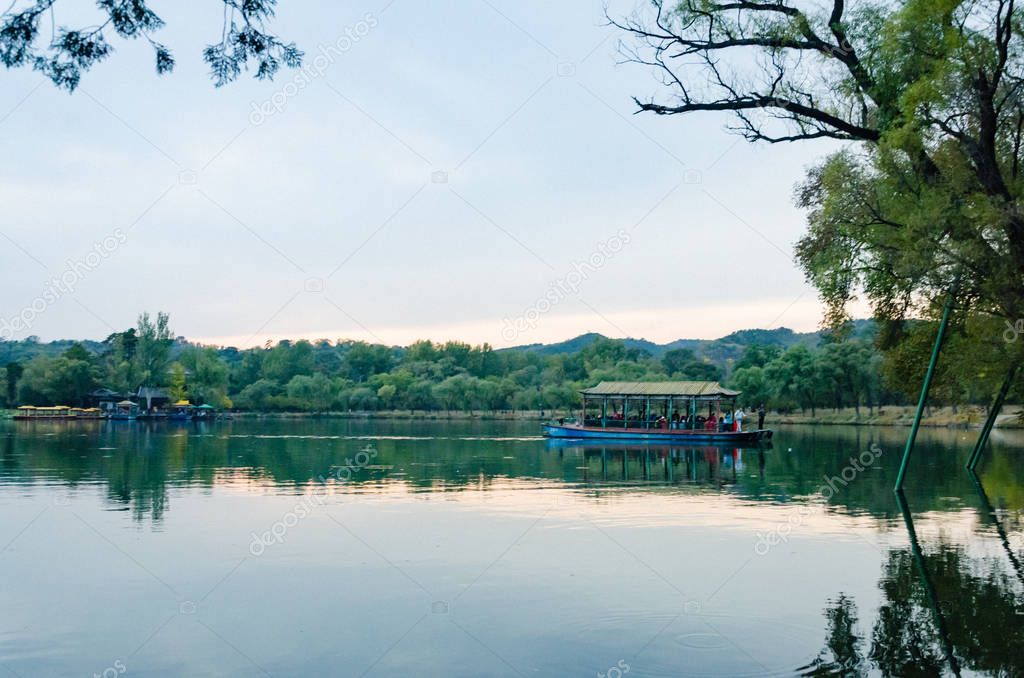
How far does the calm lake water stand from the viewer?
9188 millimetres

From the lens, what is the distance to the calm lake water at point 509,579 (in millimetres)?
9188

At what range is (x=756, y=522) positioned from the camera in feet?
59.7

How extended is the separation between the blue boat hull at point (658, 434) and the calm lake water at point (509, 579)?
2528 cm

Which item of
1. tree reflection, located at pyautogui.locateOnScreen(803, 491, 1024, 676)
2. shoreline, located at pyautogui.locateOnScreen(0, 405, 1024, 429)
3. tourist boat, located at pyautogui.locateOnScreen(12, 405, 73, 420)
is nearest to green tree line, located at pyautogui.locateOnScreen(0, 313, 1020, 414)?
shoreline, located at pyautogui.locateOnScreen(0, 405, 1024, 429)

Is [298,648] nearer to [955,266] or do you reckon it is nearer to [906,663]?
[906,663]

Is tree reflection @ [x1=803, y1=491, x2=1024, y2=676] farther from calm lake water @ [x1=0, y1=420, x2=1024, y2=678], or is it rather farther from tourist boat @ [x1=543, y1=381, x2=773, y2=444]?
tourist boat @ [x1=543, y1=381, x2=773, y2=444]

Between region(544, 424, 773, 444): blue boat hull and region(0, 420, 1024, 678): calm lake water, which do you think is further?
region(544, 424, 773, 444): blue boat hull

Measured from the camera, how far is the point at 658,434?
53.6 meters

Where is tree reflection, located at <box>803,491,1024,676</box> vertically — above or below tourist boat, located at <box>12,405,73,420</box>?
below

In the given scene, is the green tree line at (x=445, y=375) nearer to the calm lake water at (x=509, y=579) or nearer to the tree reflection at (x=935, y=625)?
the calm lake water at (x=509, y=579)

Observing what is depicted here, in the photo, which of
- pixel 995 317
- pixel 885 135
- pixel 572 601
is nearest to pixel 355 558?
pixel 572 601

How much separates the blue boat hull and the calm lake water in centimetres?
2528

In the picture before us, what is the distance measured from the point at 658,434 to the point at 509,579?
137 ft

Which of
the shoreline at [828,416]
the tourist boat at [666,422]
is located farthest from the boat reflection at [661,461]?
the shoreline at [828,416]
